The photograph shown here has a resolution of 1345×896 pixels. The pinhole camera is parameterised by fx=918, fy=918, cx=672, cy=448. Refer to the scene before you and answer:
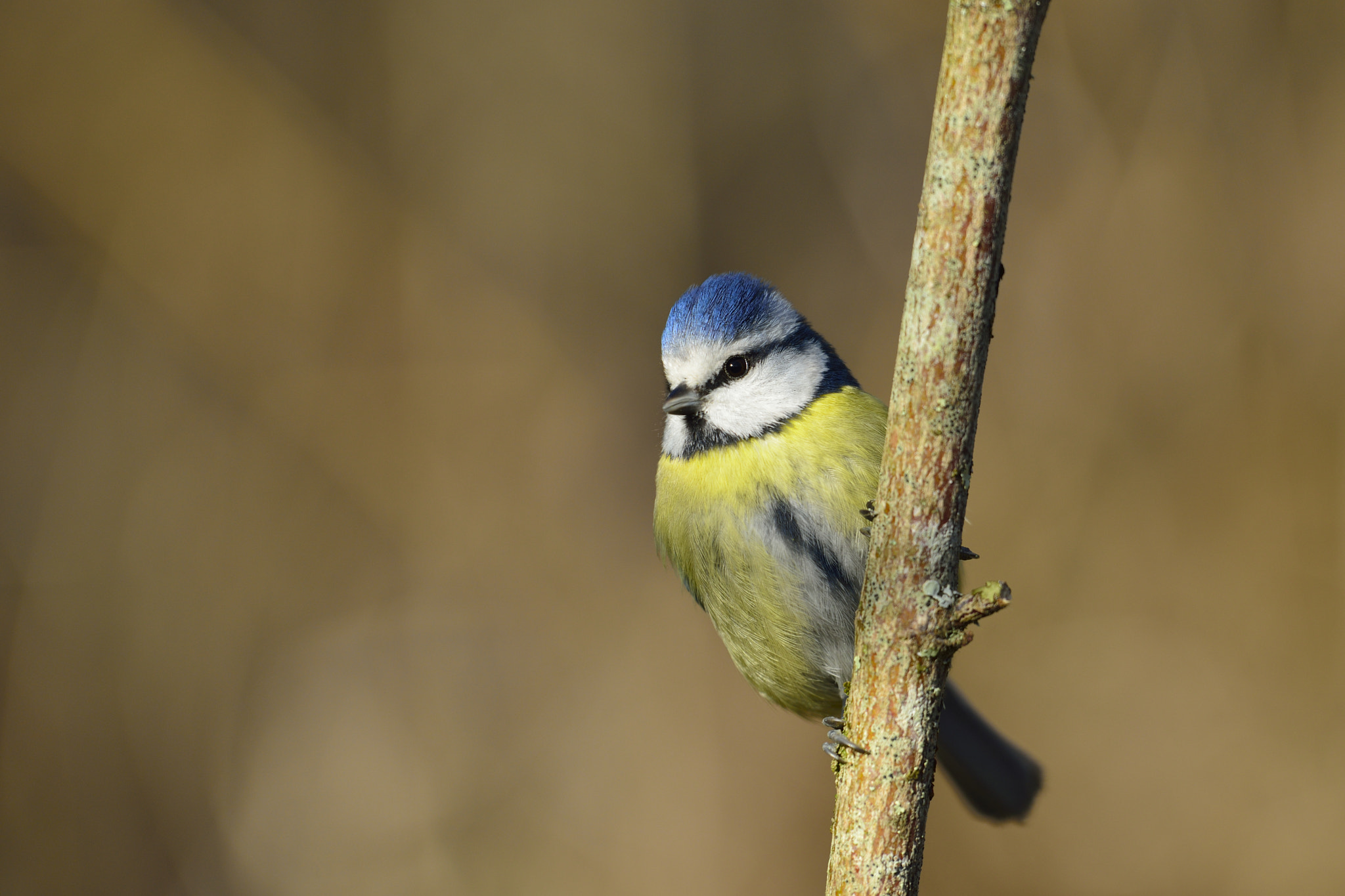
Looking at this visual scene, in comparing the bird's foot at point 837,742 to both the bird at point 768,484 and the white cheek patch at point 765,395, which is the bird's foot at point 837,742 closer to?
the bird at point 768,484

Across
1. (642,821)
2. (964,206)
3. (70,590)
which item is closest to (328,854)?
(642,821)

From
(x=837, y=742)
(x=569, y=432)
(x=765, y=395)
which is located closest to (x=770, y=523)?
(x=765, y=395)

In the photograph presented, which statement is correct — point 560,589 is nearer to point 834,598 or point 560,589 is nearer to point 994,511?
point 994,511

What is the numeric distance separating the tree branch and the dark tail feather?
1.30 metres

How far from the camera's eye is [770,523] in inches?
72.1

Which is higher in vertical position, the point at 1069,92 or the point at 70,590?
the point at 1069,92

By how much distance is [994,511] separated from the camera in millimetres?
3504

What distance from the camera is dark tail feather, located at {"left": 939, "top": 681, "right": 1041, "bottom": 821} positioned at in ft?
8.25

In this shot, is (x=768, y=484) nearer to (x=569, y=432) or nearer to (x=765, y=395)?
(x=765, y=395)

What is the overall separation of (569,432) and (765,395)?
229 cm

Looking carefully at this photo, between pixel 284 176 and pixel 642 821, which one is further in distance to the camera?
pixel 284 176

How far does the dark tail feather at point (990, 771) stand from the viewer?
251 centimetres

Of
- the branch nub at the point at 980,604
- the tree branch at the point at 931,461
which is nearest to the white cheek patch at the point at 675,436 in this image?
the tree branch at the point at 931,461

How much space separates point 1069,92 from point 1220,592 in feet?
6.50
